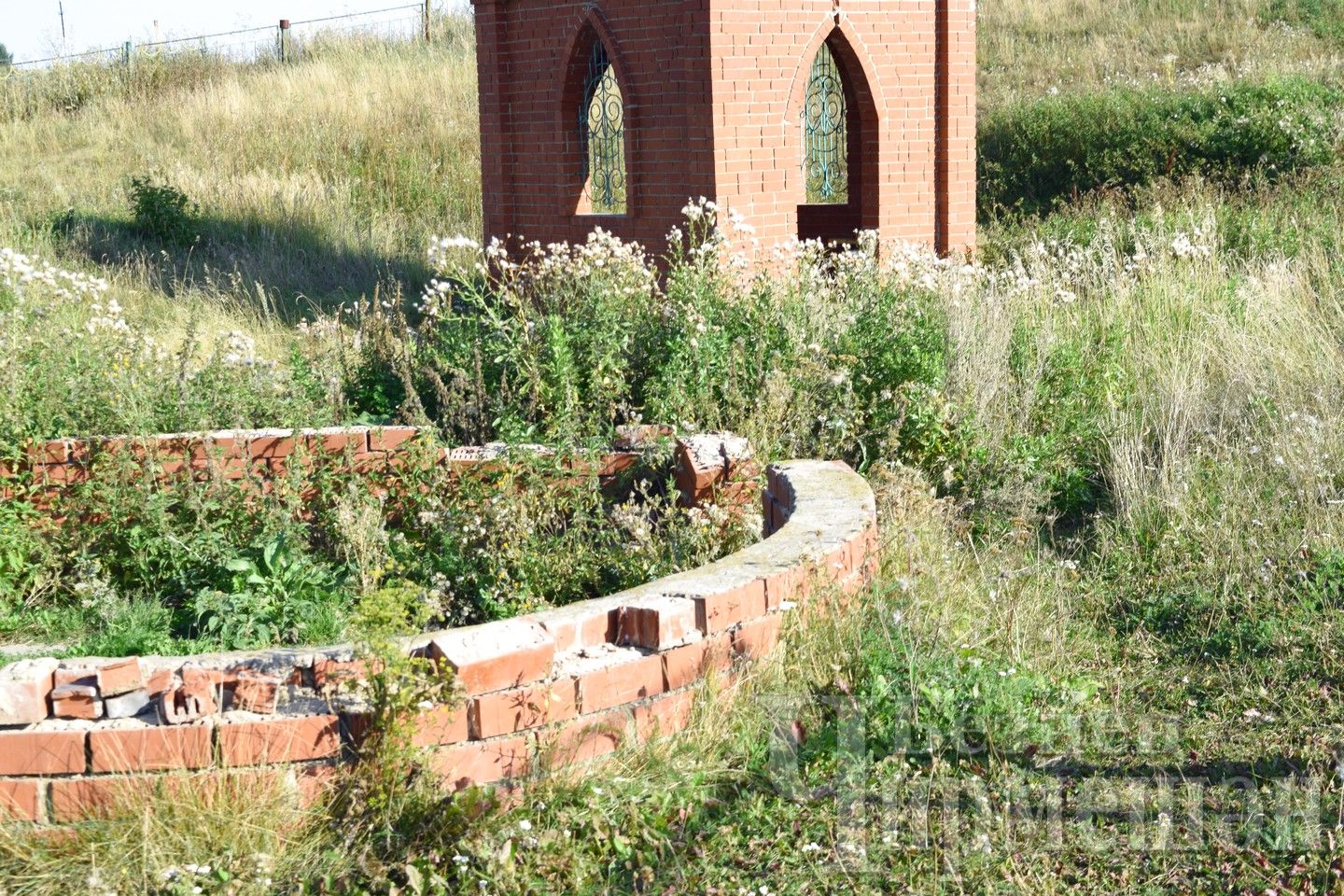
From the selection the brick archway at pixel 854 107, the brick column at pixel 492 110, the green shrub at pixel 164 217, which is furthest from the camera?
the green shrub at pixel 164 217

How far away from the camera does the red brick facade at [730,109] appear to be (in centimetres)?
987

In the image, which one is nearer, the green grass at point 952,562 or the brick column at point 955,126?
the green grass at point 952,562

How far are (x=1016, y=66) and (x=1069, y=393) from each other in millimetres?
19599

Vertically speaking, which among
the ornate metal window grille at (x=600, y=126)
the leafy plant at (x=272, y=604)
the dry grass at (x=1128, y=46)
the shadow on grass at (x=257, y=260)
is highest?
the dry grass at (x=1128, y=46)

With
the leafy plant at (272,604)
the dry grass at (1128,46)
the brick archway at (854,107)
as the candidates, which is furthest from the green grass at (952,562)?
the dry grass at (1128,46)

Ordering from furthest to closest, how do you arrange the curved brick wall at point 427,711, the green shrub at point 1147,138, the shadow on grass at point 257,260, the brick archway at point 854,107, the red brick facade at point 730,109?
the green shrub at point 1147,138 < the shadow on grass at point 257,260 < the brick archway at point 854,107 < the red brick facade at point 730,109 < the curved brick wall at point 427,711

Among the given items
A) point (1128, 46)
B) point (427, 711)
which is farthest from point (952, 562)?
point (1128, 46)

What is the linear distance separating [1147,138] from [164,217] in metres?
13.3

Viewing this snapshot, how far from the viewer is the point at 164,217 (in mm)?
15547

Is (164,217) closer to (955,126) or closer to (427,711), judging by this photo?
(955,126)

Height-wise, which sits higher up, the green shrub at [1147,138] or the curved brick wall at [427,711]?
the green shrub at [1147,138]

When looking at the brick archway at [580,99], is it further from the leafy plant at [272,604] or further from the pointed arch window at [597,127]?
the leafy plant at [272,604]

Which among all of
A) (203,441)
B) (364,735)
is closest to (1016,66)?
(203,441)

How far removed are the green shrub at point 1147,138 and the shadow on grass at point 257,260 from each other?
8.29m
